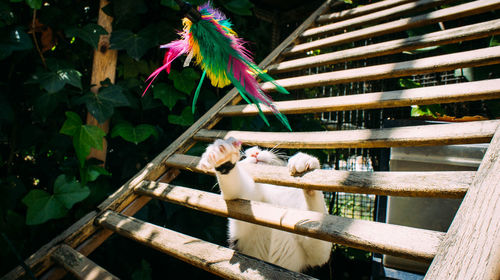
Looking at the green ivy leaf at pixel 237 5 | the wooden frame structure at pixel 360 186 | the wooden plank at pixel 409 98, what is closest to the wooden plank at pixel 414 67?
the wooden frame structure at pixel 360 186

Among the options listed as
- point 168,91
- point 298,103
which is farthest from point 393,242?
point 168,91

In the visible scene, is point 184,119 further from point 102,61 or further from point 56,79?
point 56,79

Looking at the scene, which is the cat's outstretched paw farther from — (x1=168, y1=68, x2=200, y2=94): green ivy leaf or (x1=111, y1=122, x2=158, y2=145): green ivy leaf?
(x1=168, y1=68, x2=200, y2=94): green ivy leaf

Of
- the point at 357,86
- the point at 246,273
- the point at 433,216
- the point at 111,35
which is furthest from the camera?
the point at 357,86

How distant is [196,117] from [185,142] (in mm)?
460

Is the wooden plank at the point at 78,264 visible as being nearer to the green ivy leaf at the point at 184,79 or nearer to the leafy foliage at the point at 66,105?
the leafy foliage at the point at 66,105

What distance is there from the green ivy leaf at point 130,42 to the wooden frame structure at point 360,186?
51cm

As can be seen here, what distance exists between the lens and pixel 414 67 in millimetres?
1154

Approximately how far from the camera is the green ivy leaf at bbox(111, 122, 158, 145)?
4.96 feet

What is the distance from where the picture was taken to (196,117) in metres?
1.94

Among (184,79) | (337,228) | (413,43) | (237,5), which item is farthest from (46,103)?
(413,43)

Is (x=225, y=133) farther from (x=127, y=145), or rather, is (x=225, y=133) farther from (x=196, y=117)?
(x=127, y=145)

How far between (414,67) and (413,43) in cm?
24

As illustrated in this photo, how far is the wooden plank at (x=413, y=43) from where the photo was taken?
1163 mm
